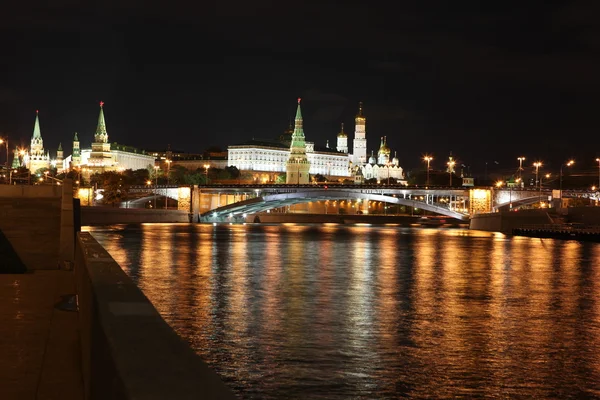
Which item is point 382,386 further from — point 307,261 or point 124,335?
point 307,261

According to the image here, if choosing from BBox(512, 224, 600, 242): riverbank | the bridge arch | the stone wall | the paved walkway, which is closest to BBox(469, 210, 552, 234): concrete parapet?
BBox(512, 224, 600, 242): riverbank

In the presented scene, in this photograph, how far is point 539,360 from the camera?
1211 cm

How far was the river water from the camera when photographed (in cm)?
1037

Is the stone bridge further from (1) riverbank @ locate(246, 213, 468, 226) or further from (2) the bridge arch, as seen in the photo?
(1) riverbank @ locate(246, 213, 468, 226)

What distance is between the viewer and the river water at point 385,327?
10.4 metres

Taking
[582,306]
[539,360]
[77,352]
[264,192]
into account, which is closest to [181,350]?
[77,352]

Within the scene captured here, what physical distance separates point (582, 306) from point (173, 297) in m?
9.13

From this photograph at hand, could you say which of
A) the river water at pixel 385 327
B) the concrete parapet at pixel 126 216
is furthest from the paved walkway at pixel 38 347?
the concrete parapet at pixel 126 216

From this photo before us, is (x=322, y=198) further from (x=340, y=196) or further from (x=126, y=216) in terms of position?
(x=126, y=216)

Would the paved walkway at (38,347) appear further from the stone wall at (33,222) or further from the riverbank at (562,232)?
the riverbank at (562,232)

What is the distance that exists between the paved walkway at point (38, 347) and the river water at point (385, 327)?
1.80m

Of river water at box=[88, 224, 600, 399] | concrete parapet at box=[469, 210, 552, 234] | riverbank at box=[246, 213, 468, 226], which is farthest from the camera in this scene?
riverbank at box=[246, 213, 468, 226]

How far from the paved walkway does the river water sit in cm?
180

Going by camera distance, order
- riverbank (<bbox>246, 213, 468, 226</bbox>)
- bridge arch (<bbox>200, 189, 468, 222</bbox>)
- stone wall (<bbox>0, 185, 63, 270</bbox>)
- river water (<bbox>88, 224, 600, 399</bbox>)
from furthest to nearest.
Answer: riverbank (<bbox>246, 213, 468, 226</bbox>) → bridge arch (<bbox>200, 189, 468, 222</bbox>) → stone wall (<bbox>0, 185, 63, 270</bbox>) → river water (<bbox>88, 224, 600, 399</bbox>)
